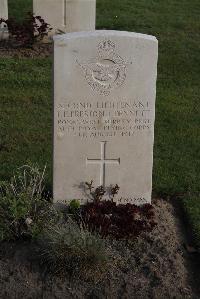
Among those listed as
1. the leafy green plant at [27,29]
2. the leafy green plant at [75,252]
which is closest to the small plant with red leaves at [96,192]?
the leafy green plant at [75,252]

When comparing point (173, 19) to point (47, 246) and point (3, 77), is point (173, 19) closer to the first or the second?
point (3, 77)

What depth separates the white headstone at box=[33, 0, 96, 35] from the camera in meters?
11.1

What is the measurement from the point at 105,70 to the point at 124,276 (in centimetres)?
170

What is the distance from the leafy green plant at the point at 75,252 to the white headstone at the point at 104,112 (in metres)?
0.85

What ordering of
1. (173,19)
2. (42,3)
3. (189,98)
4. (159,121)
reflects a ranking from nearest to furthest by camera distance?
(159,121), (189,98), (42,3), (173,19)

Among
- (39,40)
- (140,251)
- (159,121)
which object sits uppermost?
(39,40)

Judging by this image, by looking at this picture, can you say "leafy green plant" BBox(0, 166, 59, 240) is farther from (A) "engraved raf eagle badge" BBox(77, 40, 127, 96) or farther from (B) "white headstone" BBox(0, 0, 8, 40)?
(B) "white headstone" BBox(0, 0, 8, 40)

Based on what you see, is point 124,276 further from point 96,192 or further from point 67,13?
point 67,13

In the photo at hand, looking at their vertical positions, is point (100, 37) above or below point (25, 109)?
above

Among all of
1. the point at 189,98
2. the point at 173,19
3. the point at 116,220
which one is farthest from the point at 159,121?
the point at 173,19

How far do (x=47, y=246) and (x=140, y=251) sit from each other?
788mm

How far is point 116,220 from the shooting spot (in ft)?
18.4

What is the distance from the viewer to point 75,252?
5.02 meters

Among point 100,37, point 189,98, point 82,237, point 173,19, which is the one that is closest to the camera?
point 82,237
